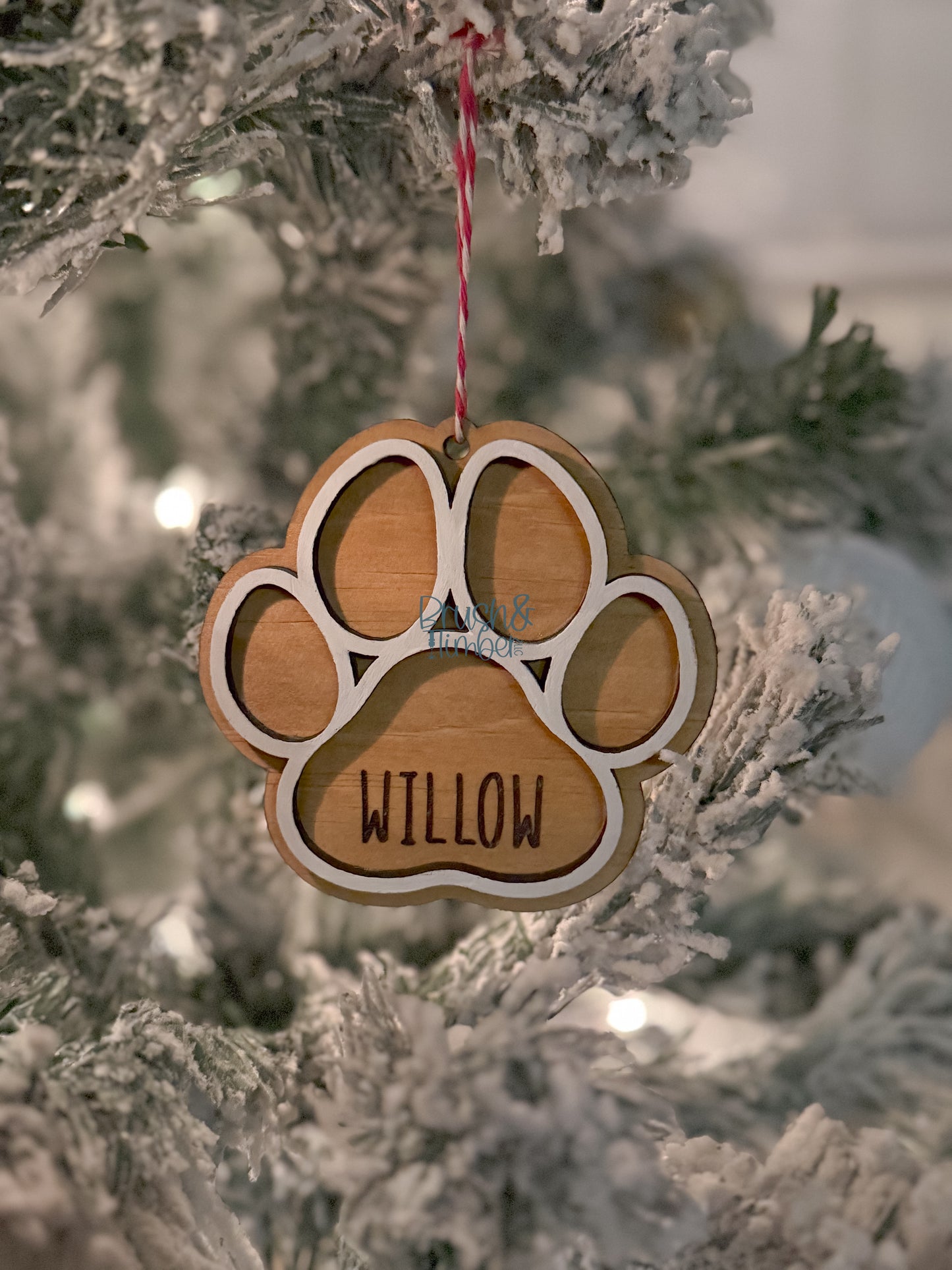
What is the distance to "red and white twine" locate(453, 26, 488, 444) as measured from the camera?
1.23 feet

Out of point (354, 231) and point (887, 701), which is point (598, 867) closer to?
point (887, 701)

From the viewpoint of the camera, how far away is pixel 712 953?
1.27 feet

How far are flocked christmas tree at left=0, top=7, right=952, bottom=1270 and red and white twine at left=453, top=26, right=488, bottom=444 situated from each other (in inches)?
0.5

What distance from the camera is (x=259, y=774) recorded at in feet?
1.85

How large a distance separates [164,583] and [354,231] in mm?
249

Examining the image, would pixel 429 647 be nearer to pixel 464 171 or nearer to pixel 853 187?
pixel 464 171

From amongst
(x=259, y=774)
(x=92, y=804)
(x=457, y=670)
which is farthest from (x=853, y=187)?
(x=92, y=804)

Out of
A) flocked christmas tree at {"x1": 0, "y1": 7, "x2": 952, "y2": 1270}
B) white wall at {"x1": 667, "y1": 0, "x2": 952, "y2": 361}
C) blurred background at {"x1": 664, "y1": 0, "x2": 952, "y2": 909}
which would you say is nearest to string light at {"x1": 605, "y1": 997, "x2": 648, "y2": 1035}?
flocked christmas tree at {"x1": 0, "y1": 7, "x2": 952, "y2": 1270}

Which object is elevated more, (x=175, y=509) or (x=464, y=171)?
(x=464, y=171)

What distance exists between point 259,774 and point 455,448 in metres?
0.26

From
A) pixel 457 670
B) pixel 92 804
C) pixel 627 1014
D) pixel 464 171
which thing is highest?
pixel 464 171

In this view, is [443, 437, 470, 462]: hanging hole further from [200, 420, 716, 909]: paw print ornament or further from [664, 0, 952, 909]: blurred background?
[664, 0, 952, 909]: blurred background

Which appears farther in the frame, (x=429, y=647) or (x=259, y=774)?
(x=259, y=774)

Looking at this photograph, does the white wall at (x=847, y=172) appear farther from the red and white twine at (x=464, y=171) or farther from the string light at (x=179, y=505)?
the string light at (x=179, y=505)
